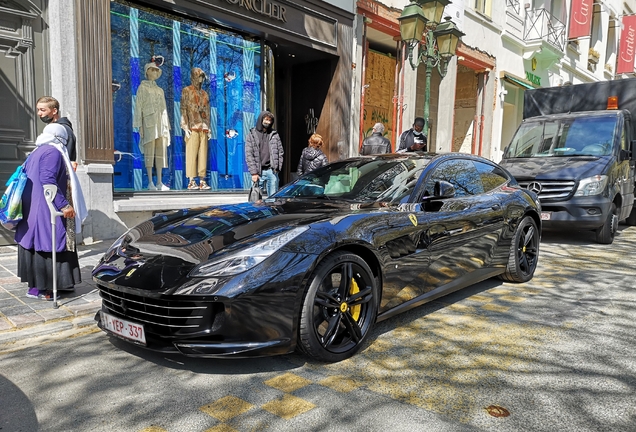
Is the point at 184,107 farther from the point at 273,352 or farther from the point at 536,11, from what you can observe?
the point at 536,11

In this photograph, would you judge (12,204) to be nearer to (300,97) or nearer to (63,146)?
(63,146)

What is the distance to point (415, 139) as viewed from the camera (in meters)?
8.60

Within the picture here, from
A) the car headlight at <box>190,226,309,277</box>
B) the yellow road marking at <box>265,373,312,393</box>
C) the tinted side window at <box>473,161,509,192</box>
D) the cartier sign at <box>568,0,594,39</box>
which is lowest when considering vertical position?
the yellow road marking at <box>265,373,312,393</box>

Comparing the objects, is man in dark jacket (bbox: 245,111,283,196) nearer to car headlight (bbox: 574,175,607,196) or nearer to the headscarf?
the headscarf

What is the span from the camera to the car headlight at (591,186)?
24.0ft

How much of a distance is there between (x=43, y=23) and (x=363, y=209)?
5.84 metres

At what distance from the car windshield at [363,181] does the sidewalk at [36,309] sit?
75.8 inches

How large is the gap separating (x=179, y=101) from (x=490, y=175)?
5845 millimetres

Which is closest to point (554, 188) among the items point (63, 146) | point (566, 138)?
point (566, 138)

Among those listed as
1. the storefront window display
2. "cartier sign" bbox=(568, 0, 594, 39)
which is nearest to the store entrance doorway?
the storefront window display

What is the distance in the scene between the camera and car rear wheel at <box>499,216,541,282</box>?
5.02 m

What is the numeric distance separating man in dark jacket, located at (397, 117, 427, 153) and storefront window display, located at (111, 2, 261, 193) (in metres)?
3.15

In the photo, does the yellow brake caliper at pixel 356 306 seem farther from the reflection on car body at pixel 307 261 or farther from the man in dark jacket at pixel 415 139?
the man in dark jacket at pixel 415 139

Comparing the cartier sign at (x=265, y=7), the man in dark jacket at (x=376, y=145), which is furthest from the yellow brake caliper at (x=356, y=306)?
the cartier sign at (x=265, y=7)
